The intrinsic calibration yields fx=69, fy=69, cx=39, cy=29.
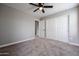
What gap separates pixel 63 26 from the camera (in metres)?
1.22

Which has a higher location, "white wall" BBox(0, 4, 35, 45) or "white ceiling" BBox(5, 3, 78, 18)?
"white ceiling" BBox(5, 3, 78, 18)

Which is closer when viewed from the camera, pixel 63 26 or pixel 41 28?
pixel 63 26

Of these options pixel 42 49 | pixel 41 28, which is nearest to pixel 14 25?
pixel 41 28

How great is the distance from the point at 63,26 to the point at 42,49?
1.81 ft

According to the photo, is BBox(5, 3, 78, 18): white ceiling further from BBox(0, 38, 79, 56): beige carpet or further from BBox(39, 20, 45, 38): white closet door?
BBox(0, 38, 79, 56): beige carpet

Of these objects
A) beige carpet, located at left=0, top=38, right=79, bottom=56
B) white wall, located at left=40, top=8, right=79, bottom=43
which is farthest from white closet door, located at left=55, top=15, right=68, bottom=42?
beige carpet, located at left=0, top=38, right=79, bottom=56

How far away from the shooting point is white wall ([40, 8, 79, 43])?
3.83ft

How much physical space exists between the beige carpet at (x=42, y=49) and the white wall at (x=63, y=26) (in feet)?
0.39

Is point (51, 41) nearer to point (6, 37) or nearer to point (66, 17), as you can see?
point (66, 17)

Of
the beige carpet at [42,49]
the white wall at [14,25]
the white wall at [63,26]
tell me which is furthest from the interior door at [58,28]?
the white wall at [14,25]

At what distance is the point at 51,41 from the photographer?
1.33m

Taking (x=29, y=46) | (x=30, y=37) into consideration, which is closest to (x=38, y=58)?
(x=29, y=46)

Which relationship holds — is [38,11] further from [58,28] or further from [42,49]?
[42,49]

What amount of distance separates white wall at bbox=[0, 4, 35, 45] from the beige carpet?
0.48 ft
